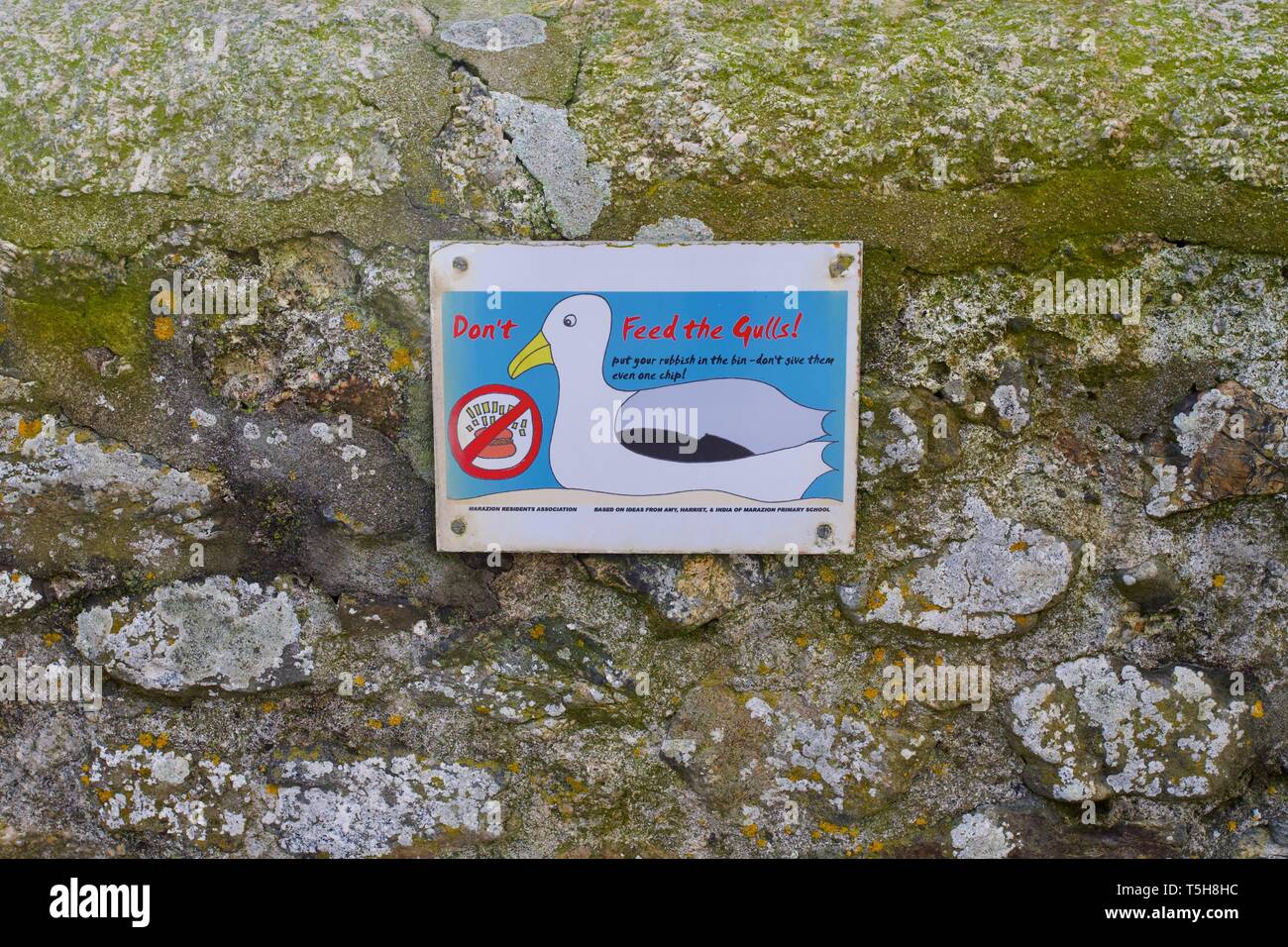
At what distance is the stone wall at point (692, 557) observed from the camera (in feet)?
5.69

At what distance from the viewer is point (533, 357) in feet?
5.76

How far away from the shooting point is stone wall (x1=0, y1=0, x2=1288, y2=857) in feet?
5.69

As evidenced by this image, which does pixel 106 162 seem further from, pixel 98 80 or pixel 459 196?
pixel 459 196

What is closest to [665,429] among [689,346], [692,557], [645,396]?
[645,396]

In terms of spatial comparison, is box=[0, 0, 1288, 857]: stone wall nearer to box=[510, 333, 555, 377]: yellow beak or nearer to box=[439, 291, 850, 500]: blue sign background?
box=[439, 291, 850, 500]: blue sign background

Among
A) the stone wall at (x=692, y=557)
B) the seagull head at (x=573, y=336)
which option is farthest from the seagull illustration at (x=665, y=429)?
the stone wall at (x=692, y=557)

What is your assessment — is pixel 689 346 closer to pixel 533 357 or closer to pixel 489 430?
pixel 533 357

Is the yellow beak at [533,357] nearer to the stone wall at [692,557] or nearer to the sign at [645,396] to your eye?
the sign at [645,396]

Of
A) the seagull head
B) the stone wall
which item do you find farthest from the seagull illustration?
the stone wall

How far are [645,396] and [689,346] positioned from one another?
143 mm

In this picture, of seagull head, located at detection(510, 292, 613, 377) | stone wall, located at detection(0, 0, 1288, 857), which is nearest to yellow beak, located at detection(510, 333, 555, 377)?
seagull head, located at detection(510, 292, 613, 377)

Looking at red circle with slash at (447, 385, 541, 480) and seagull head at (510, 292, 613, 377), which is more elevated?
seagull head at (510, 292, 613, 377)

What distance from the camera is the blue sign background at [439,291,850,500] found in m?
1.73

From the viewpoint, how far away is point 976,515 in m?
1.77
